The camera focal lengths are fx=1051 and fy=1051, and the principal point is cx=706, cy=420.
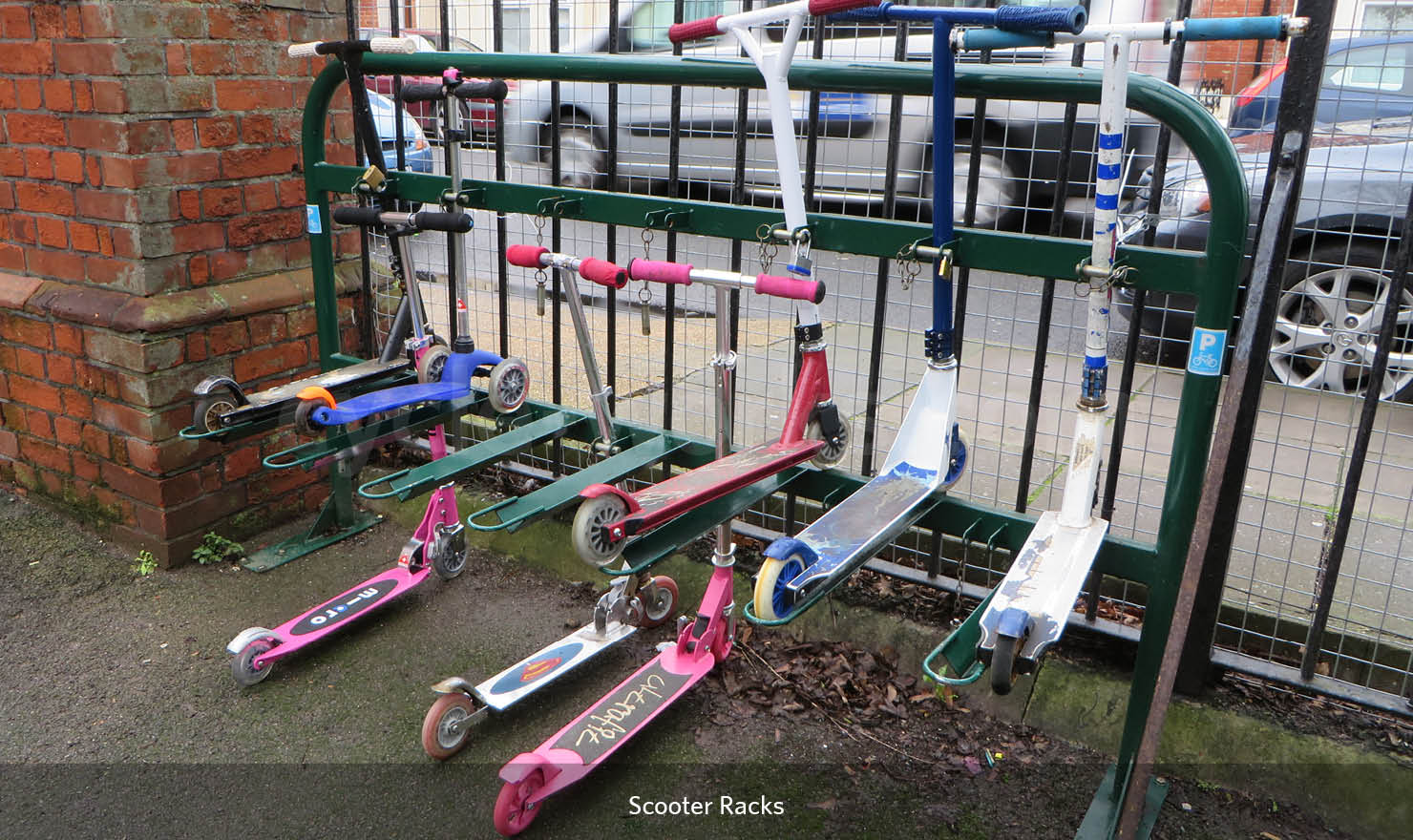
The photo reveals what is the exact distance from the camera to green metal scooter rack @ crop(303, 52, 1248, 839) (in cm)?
195

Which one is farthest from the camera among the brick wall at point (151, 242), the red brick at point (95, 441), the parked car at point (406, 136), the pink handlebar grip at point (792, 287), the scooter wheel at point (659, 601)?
the parked car at point (406, 136)

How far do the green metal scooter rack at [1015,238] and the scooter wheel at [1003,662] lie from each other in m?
0.13

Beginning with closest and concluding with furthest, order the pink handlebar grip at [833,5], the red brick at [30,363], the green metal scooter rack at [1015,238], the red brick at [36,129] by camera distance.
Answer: the green metal scooter rack at [1015,238]
the pink handlebar grip at [833,5]
the red brick at [36,129]
the red brick at [30,363]

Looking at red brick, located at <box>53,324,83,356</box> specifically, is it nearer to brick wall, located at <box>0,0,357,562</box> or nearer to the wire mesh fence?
brick wall, located at <box>0,0,357,562</box>

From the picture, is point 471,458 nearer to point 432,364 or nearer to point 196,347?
point 432,364

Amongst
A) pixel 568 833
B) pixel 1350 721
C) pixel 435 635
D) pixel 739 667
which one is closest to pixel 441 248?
pixel 435 635

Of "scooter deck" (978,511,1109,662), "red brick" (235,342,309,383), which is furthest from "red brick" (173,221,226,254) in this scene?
"scooter deck" (978,511,1109,662)

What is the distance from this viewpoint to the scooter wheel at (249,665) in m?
2.88

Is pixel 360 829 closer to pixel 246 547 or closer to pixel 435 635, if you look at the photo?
pixel 435 635

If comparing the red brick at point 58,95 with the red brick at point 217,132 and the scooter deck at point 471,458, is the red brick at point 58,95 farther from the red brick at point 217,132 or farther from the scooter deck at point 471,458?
the scooter deck at point 471,458

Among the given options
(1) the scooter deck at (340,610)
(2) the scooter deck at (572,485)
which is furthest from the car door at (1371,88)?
(1) the scooter deck at (340,610)

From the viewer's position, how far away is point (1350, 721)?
251cm

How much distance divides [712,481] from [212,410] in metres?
1.50

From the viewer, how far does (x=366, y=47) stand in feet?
9.44
